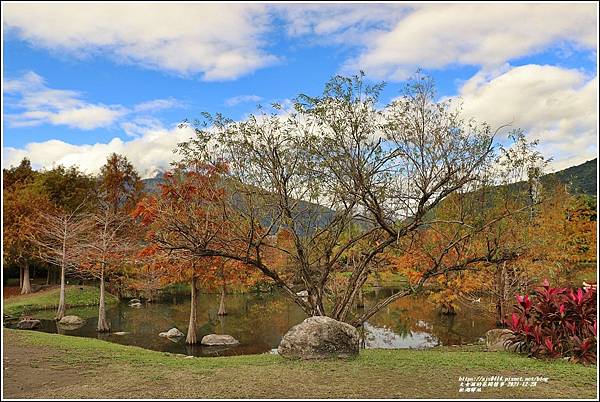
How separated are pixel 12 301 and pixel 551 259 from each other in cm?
2895

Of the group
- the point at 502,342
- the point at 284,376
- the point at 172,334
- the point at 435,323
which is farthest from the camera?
the point at 435,323

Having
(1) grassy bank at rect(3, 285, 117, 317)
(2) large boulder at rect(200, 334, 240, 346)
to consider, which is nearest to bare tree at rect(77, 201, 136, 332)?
(2) large boulder at rect(200, 334, 240, 346)

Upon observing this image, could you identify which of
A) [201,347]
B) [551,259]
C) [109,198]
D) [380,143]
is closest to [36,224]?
[109,198]

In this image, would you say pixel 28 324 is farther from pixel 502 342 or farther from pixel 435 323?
pixel 502 342

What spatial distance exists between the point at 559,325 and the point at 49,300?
2930 centimetres

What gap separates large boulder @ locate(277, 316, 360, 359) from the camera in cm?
930

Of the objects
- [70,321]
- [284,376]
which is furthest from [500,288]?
[70,321]

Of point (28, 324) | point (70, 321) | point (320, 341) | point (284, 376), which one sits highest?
point (320, 341)

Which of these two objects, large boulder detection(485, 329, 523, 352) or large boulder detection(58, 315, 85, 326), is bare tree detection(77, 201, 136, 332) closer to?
large boulder detection(58, 315, 85, 326)

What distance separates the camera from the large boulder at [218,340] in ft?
62.3

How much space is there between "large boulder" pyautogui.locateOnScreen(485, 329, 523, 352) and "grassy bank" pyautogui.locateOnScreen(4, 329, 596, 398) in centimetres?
31

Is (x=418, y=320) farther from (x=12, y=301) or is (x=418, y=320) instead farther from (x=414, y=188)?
(x=12, y=301)

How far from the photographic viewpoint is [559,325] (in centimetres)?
924

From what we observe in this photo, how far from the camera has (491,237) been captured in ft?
44.3
